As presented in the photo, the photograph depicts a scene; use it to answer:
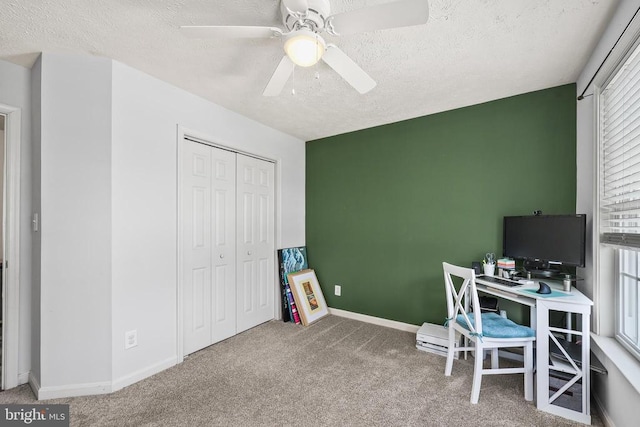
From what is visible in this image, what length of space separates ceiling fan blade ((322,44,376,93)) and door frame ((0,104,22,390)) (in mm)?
2346

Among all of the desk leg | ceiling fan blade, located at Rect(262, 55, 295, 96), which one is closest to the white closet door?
ceiling fan blade, located at Rect(262, 55, 295, 96)

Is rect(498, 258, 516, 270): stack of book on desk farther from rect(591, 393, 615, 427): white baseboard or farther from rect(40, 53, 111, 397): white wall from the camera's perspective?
rect(40, 53, 111, 397): white wall

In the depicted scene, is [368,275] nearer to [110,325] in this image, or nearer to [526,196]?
[526,196]

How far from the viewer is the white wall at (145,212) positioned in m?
2.14

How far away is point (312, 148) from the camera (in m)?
4.06

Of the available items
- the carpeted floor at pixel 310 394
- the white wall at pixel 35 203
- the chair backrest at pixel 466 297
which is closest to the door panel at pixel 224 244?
the carpeted floor at pixel 310 394

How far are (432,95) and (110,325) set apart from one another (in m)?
3.20

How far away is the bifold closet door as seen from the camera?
2676 mm

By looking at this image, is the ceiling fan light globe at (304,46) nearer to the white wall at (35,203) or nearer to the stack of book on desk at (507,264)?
the white wall at (35,203)

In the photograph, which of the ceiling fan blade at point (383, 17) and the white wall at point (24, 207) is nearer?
the ceiling fan blade at point (383, 17)

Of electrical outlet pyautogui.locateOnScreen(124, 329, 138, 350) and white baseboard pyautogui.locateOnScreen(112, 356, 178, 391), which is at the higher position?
electrical outlet pyautogui.locateOnScreen(124, 329, 138, 350)

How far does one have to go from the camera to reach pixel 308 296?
364 centimetres

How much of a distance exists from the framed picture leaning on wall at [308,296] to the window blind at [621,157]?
277 cm

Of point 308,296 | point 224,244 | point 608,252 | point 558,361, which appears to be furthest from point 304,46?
point 308,296
